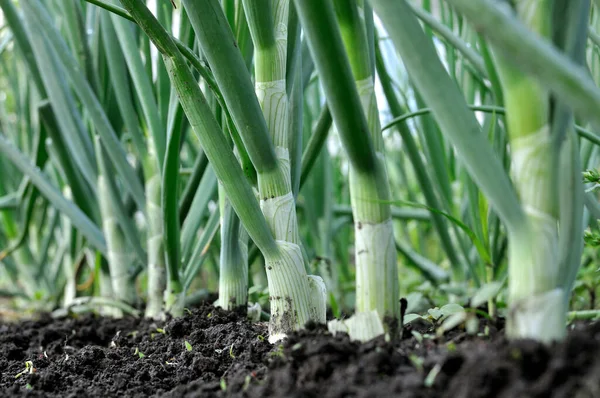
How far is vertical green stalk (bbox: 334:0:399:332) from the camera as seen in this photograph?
1.55ft

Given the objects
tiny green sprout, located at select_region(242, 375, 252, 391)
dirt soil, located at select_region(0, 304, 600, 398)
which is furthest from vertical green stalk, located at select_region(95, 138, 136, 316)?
tiny green sprout, located at select_region(242, 375, 252, 391)

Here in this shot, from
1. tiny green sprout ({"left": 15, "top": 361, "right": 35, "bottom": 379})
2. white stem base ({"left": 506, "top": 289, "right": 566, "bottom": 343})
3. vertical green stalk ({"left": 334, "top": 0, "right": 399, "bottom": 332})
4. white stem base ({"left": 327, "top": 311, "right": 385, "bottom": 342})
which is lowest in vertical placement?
tiny green sprout ({"left": 15, "top": 361, "right": 35, "bottom": 379})

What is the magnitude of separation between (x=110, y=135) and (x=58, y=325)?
1.24 ft

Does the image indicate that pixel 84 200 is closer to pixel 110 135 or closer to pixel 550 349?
pixel 110 135

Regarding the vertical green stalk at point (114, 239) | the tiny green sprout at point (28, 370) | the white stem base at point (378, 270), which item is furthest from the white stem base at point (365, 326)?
the vertical green stalk at point (114, 239)

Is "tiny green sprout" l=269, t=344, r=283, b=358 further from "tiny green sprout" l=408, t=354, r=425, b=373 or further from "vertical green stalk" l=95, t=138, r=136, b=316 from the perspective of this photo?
"vertical green stalk" l=95, t=138, r=136, b=316

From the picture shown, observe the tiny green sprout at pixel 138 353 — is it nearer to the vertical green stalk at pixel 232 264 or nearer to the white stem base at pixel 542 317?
the vertical green stalk at pixel 232 264

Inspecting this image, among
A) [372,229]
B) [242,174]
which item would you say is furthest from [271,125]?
[372,229]

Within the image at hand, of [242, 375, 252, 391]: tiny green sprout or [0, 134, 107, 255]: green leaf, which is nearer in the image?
[242, 375, 252, 391]: tiny green sprout

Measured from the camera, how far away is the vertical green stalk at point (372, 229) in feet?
1.55

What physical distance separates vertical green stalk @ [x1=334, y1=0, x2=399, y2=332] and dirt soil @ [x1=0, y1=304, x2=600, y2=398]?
0.04 meters

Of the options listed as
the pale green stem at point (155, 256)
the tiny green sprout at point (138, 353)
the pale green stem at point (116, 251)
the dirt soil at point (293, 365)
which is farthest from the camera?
the pale green stem at point (116, 251)

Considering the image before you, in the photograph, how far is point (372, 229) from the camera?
1.58 ft

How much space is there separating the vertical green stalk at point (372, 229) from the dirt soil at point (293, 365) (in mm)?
36
